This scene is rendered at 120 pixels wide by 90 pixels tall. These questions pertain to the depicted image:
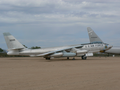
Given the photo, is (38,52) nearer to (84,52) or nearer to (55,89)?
(84,52)

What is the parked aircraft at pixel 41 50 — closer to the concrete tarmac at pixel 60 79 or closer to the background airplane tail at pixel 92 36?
the background airplane tail at pixel 92 36

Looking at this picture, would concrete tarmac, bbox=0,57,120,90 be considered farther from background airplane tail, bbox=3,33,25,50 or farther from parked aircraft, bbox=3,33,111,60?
background airplane tail, bbox=3,33,25,50

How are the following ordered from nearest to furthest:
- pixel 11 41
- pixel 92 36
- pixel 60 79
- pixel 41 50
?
pixel 60 79 → pixel 11 41 → pixel 41 50 → pixel 92 36

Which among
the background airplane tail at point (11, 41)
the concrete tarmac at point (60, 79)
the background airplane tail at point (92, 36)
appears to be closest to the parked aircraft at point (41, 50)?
the background airplane tail at point (11, 41)

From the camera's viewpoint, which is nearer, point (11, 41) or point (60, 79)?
point (60, 79)

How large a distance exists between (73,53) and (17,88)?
22257mm

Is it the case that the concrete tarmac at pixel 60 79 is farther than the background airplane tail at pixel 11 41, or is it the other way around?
the background airplane tail at pixel 11 41

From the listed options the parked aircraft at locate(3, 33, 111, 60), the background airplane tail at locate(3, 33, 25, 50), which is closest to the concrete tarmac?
the parked aircraft at locate(3, 33, 111, 60)

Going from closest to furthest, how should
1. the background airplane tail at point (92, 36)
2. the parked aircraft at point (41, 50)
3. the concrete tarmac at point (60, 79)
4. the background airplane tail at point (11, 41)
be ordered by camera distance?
the concrete tarmac at point (60, 79), the parked aircraft at point (41, 50), the background airplane tail at point (11, 41), the background airplane tail at point (92, 36)

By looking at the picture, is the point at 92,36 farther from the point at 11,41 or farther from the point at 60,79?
the point at 60,79

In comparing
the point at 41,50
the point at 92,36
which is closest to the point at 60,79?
the point at 41,50

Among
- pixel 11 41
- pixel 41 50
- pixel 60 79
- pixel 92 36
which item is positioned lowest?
pixel 60 79

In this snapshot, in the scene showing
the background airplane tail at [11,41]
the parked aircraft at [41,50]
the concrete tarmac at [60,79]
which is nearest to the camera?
the concrete tarmac at [60,79]

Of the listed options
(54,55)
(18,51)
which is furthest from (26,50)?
(54,55)
